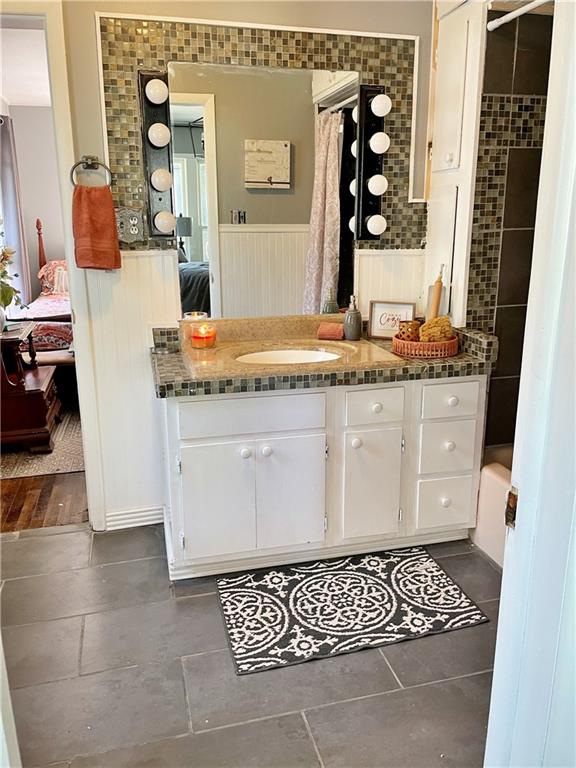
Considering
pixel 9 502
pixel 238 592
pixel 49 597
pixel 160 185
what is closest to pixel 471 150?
pixel 160 185

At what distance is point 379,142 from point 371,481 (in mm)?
1488

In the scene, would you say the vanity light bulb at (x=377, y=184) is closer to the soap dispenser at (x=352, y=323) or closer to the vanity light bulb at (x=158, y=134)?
the soap dispenser at (x=352, y=323)

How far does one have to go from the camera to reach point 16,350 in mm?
3889

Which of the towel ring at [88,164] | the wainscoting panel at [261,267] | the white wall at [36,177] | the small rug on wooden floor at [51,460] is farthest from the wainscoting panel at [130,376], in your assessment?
the white wall at [36,177]

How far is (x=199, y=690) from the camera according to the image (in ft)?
6.42

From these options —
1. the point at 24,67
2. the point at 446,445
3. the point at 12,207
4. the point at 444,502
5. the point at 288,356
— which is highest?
the point at 24,67

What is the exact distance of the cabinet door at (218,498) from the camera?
2.37m

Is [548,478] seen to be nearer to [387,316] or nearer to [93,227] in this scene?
[387,316]

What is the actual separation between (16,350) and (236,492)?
217cm

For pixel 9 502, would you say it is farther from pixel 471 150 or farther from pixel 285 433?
pixel 471 150

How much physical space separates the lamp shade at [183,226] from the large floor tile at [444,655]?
183 centimetres

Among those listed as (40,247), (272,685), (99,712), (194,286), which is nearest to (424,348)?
(194,286)

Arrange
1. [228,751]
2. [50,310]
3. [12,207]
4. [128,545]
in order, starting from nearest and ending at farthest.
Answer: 1. [228,751]
2. [128,545]
3. [50,310]
4. [12,207]

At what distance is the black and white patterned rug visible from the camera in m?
2.14
